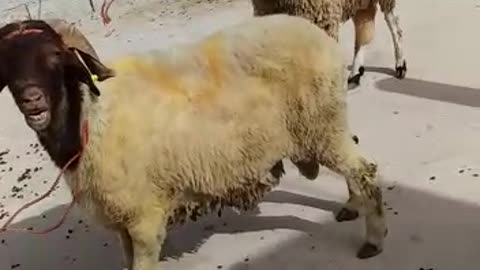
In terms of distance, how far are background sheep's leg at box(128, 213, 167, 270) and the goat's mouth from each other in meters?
0.60

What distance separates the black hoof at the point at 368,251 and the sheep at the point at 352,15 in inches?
51.4

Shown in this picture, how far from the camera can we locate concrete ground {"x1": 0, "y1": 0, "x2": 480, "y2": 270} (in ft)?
13.5

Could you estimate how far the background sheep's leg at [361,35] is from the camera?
583cm

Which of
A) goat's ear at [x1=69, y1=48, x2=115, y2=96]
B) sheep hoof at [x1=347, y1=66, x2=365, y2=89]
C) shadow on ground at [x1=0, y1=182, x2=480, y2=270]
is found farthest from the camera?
sheep hoof at [x1=347, y1=66, x2=365, y2=89]

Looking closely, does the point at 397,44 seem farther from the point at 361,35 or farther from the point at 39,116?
the point at 39,116

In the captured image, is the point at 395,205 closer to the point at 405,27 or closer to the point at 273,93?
the point at 273,93

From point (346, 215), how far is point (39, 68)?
73.7 inches

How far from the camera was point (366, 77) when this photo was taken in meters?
6.18

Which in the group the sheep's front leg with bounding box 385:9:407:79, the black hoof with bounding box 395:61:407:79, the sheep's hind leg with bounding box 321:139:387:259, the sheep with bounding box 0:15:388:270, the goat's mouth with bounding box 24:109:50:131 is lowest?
the black hoof with bounding box 395:61:407:79

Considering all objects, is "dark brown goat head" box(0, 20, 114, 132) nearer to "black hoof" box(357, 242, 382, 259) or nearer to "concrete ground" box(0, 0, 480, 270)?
"concrete ground" box(0, 0, 480, 270)

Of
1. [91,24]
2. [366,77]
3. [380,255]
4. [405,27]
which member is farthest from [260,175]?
[91,24]

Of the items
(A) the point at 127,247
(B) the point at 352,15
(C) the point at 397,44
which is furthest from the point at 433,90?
(A) the point at 127,247

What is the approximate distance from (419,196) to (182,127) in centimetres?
145

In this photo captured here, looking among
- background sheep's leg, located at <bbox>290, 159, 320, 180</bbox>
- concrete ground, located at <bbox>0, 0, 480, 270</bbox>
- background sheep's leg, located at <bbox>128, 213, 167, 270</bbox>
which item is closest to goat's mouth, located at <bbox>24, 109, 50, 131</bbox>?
background sheep's leg, located at <bbox>128, 213, 167, 270</bbox>
